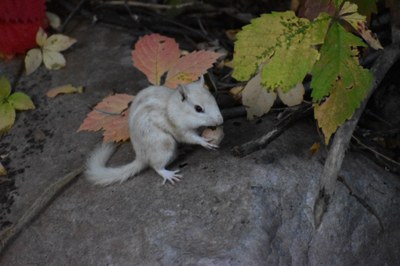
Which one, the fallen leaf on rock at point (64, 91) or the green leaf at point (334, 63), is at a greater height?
the green leaf at point (334, 63)

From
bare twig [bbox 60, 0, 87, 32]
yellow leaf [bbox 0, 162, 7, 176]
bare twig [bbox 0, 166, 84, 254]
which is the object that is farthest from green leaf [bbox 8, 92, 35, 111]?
bare twig [bbox 60, 0, 87, 32]

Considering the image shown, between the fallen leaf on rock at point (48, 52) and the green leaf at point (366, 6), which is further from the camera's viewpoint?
the fallen leaf on rock at point (48, 52)

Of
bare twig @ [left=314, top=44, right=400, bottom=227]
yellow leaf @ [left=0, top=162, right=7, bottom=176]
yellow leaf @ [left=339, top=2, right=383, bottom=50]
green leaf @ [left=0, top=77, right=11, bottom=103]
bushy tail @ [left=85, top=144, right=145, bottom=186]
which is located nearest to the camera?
yellow leaf @ [left=339, top=2, right=383, bottom=50]

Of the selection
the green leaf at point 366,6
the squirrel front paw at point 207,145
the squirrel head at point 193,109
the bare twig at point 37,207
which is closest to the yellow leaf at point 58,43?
the bare twig at point 37,207

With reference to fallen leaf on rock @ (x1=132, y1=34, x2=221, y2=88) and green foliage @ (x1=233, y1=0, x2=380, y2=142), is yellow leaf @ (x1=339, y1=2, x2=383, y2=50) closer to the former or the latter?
green foliage @ (x1=233, y1=0, x2=380, y2=142)

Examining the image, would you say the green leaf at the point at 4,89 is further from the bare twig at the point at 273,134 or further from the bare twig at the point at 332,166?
the bare twig at the point at 332,166

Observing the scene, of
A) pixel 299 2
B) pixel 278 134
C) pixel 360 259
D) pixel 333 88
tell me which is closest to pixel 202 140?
pixel 278 134

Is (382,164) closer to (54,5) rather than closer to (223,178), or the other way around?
(223,178)
